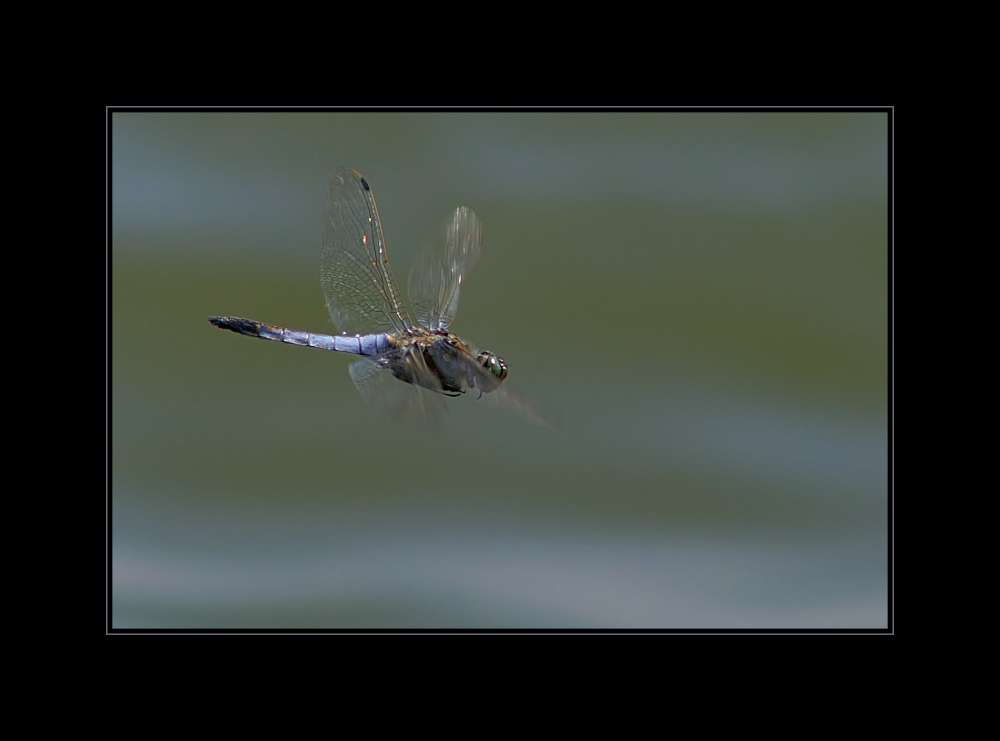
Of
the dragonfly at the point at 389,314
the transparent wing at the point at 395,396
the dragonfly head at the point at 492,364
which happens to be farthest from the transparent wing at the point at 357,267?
the dragonfly head at the point at 492,364

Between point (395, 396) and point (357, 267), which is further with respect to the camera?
point (357, 267)

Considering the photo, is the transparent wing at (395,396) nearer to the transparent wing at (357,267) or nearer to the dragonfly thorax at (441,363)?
the dragonfly thorax at (441,363)

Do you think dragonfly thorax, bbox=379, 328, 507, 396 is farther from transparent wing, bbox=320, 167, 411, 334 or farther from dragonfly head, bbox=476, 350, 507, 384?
transparent wing, bbox=320, 167, 411, 334

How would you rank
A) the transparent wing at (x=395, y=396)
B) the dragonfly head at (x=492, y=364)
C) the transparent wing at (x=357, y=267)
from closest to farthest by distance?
the transparent wing at (x=395, y=396) → the transparent wing at (x=357, y=267) → the dragonfly head at (x=492, y=364)

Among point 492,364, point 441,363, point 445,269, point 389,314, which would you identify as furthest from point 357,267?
point 492,364

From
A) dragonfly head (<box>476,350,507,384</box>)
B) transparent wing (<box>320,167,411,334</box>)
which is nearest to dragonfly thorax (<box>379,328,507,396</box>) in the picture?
dragonfly head (<box>476,350,507,384</box>)

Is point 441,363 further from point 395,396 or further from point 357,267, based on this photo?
point 357,267
